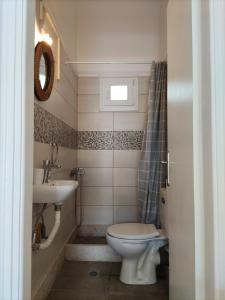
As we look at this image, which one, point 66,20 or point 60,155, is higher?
point 66,20

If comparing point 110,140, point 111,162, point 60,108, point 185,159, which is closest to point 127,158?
point 111,162

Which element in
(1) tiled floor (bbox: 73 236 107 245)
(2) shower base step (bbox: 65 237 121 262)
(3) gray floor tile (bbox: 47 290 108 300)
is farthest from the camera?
(1) tiled floor (bbox: 73 236 107 245)

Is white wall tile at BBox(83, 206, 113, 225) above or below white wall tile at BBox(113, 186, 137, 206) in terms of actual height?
below

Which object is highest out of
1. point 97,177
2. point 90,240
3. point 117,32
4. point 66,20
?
point 117,32

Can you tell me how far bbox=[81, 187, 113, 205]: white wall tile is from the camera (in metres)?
3.10

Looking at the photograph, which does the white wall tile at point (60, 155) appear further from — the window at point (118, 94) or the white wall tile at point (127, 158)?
the window at point (118, 94)

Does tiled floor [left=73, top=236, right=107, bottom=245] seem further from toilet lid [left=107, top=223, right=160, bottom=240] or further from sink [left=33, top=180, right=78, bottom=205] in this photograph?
sink [left=33, top=180, right=78, bottom=205]

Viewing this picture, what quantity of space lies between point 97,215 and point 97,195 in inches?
9.7
